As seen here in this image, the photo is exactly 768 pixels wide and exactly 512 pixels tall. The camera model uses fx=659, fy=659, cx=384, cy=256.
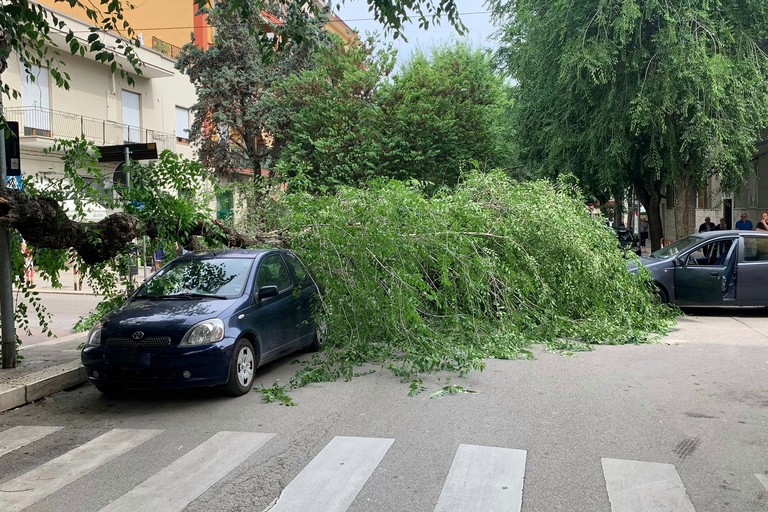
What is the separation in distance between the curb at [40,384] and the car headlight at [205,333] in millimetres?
1997

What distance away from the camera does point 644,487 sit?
4336 mm

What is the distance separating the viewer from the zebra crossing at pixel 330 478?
13.5 ft

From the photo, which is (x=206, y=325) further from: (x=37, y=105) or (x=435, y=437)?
(x=37, y=105)

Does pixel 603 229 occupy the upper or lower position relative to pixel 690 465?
upper

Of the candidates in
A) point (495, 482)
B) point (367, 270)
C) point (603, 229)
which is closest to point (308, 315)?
point (367, 270)

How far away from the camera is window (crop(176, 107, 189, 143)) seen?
97.2 feet

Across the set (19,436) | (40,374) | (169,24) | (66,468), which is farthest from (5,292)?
(169,24)

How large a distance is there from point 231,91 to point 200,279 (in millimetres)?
20837

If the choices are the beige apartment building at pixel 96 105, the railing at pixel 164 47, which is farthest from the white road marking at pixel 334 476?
the railing at pixel 164 47

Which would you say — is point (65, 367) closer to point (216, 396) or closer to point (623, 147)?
point (216, 396)

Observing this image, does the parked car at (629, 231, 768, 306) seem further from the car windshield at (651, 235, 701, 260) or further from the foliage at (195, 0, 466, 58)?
the foliage at (195, 0, 466, 58)

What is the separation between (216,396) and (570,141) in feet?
42.2

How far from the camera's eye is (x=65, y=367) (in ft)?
25.8

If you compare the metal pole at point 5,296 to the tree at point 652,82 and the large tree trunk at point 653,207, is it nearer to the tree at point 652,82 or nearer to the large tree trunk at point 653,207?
the tree at point 652,82
